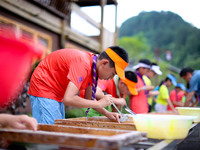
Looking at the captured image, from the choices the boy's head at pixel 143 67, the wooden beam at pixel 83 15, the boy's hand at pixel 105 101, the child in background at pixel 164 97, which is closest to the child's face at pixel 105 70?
the boy's hand at pixel 105 101

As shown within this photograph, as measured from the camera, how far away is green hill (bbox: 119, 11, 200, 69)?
183 feet

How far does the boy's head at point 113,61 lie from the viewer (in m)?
2.45

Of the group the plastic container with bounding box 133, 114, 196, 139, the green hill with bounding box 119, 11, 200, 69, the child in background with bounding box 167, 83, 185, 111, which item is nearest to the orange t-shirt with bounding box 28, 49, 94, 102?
the plastic container with bounding box 133, 114, 196, 139

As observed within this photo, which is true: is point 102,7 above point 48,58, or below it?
above

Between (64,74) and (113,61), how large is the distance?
545 mm

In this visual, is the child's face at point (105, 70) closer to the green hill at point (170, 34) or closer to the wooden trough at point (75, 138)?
the wooden trough at point (75, 138)

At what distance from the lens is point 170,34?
68.6m

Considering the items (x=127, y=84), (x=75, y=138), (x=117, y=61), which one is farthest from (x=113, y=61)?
(x=127, y=84)

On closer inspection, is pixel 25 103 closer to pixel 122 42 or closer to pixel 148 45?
pixel 122 42

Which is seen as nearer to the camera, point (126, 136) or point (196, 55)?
point (126, 136)

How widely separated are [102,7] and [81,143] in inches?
411

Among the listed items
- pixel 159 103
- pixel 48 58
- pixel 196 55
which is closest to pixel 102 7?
pixel 159 103

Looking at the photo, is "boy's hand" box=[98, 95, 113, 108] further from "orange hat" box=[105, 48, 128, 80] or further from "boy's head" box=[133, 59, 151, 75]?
"boy's head" box=[133, 59, 151, 75]

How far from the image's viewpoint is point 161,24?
249 feet
